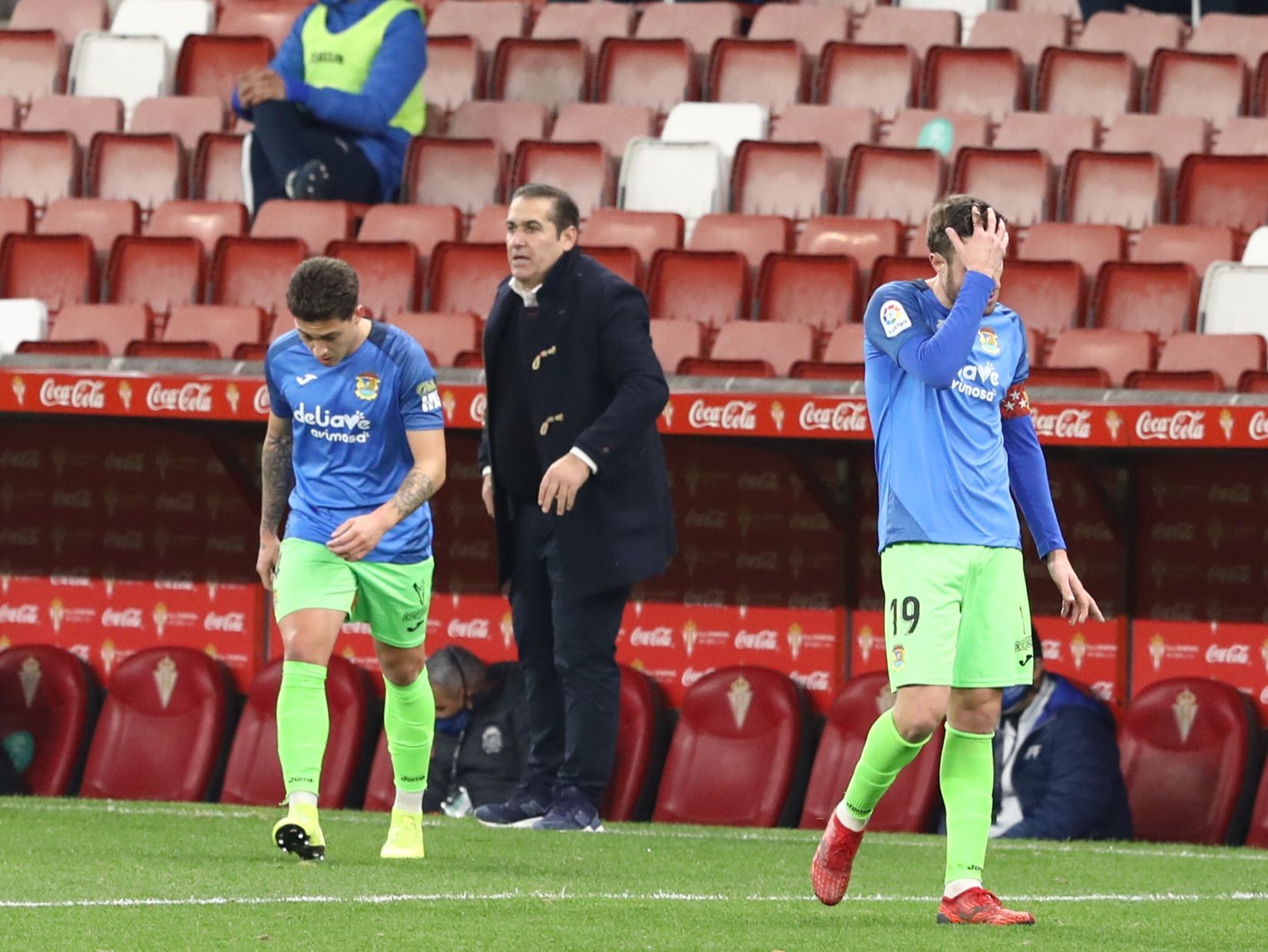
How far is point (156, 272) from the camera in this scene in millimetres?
10867

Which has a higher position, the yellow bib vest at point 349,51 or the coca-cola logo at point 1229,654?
the yellow bib vest at point 349,51

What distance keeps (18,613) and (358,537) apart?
4.56 meters

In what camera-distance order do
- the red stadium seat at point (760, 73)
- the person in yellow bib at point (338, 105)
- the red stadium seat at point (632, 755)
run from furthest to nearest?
1. the red stadium seat at point (760, 73)
2. the person in yellow bib at point (338, 105)
3. the red stadium seat at point (632, 755)

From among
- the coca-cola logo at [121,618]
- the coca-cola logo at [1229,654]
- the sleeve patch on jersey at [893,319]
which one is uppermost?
the sleeve patch on jersey at [893,319]

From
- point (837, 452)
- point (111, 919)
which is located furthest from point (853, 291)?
point (111, 919)

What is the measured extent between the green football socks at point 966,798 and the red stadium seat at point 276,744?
4.54 m

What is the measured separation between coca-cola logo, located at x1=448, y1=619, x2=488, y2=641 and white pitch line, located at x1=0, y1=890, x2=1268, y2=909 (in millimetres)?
4092

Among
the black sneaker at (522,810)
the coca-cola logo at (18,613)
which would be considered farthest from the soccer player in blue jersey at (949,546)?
the coca-cola logo at (18,613)

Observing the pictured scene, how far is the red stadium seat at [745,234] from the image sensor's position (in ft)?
34.7

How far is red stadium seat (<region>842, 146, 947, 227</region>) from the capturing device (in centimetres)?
1085

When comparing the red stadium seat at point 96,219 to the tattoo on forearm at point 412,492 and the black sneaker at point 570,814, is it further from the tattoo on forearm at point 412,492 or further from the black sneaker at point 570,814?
the tattoo on forearm at point 412,492

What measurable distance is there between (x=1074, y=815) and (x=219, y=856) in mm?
3215

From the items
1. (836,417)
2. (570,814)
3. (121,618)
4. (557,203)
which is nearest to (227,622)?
(121,618)

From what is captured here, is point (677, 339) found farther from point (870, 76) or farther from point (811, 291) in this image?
point (870, 76)
